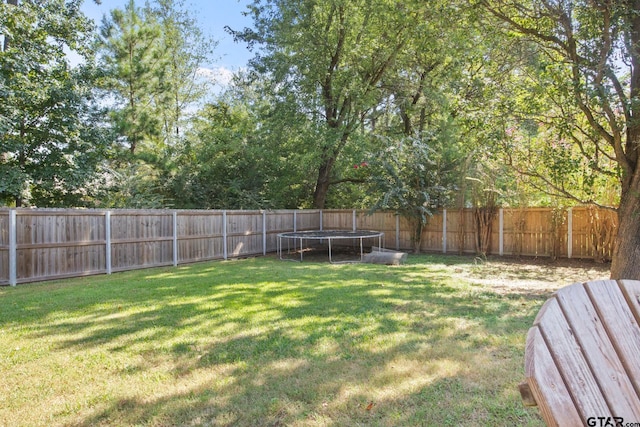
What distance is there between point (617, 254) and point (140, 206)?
1227 centimetres

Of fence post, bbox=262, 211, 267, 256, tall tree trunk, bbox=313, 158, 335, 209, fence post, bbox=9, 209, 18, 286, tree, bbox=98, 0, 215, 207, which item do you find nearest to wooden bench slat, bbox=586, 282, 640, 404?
fence post, bbox=9, 209, 18, 286

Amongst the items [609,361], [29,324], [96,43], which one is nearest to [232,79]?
[96,43]

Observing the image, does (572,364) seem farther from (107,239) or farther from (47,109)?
(47,109)

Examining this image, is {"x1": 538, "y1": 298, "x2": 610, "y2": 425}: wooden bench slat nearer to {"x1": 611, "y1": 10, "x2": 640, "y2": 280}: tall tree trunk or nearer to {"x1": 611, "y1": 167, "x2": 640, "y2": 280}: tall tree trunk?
{"x1": 611, "y1": 10, "x2": 640, "y2": 280}: tall tree trunk

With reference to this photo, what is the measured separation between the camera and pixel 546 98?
21.2 ft

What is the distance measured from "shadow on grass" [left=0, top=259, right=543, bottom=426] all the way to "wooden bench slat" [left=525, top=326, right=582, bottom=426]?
146 cm

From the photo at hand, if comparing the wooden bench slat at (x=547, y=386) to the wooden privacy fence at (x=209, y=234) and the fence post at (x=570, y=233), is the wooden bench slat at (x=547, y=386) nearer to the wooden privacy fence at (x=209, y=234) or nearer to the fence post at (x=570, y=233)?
the wooden privacy fence at (x=209, y=234)

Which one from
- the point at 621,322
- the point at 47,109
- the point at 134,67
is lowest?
the point at 621,322

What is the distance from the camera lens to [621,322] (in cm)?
125

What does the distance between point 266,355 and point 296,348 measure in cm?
30

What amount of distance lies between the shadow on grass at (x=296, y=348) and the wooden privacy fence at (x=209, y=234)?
166 cm

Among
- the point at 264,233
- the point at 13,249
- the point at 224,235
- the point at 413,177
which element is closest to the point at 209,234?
the point at 224,235

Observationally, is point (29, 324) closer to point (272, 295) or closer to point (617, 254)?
point (272, 295)

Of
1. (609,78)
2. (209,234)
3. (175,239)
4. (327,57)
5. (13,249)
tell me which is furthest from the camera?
(327,57)
